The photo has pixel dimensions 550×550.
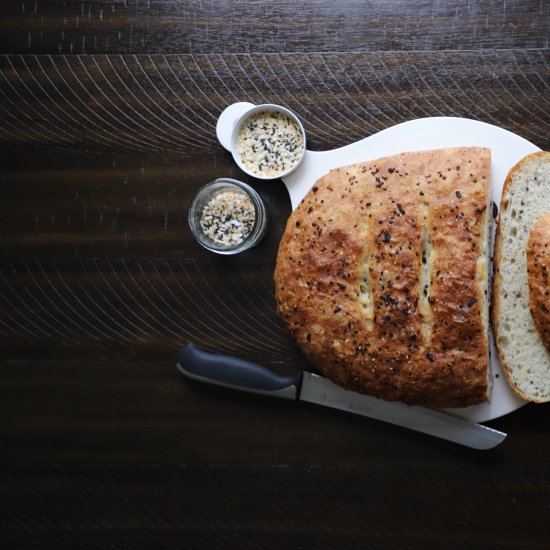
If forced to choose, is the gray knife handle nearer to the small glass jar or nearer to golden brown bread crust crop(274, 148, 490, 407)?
golden brown bread crust crop(274, 148, 490, 407)

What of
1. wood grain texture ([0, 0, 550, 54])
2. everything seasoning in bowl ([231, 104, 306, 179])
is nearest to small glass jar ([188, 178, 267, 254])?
everything seasoning in bowl ([231, 104, 306, 179])

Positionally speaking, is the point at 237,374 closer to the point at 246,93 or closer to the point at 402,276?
the point at 402,276

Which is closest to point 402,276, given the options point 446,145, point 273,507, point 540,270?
point 540,270

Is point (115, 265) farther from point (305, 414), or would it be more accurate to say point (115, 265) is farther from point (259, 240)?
point (305, 414)

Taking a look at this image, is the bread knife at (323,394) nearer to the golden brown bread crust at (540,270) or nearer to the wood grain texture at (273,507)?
the wood grain texture at (273,507)

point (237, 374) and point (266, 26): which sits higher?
point (266, 26)

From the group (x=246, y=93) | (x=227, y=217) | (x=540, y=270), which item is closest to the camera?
(x=540, y=270)

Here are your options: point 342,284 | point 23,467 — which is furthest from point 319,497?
point 23,467
